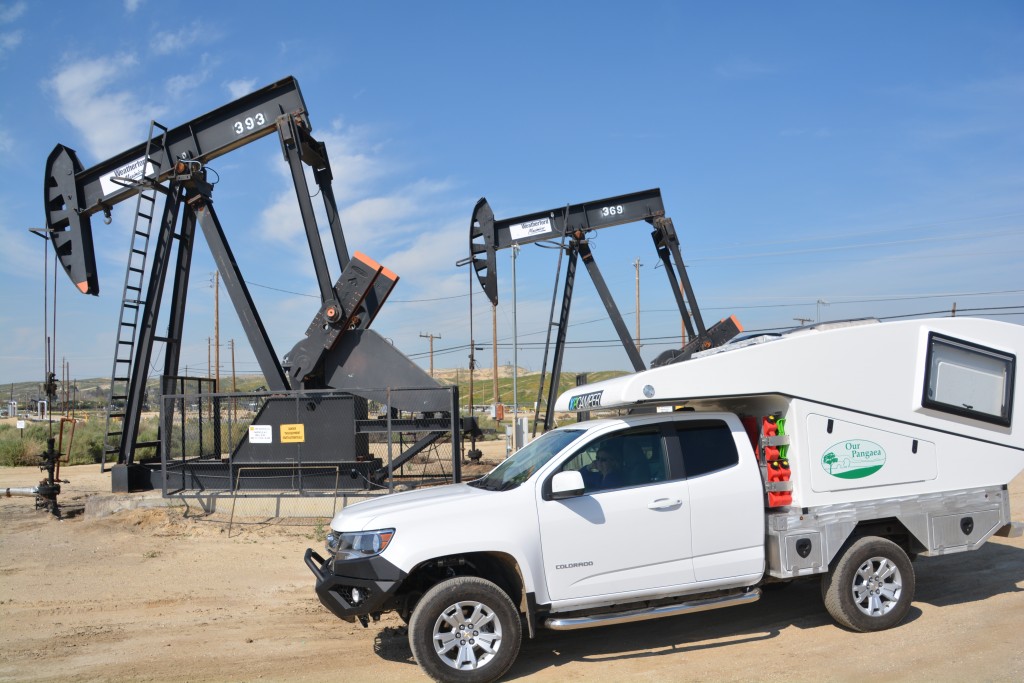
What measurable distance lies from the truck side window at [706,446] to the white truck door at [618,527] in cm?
19

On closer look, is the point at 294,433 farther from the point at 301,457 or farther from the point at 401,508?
the point at 401,508

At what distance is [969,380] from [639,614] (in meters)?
3.62

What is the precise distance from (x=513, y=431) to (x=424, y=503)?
10592 mm

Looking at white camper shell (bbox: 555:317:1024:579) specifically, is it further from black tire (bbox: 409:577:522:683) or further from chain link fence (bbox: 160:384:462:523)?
chain link fence (bbox: 160:384:462:523)

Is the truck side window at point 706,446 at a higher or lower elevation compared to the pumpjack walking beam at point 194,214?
lower

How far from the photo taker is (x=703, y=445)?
5.84m

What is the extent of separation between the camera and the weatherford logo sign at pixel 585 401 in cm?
627

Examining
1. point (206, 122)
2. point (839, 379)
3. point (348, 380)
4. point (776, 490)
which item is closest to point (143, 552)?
point (348, 380)

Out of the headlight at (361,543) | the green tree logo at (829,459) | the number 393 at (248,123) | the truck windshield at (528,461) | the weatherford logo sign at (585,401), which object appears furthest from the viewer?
the number 393 at (248,123)

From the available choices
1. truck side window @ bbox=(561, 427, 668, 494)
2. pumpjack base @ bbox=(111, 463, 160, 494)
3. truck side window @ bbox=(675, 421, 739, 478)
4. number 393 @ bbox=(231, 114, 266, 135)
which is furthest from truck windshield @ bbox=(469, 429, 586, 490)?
number 393 @ bbox=(231, 114, 266, 135)

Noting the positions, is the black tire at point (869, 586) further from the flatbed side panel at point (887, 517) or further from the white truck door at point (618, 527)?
the white truck door at point (618, 527)

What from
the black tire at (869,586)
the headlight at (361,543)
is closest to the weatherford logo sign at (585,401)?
the headlight at (361,543)

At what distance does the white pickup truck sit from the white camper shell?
0.02m

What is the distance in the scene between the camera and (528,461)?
604 centimetres
